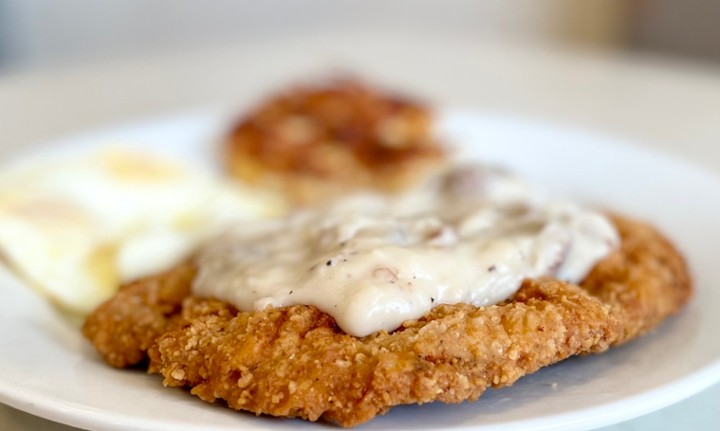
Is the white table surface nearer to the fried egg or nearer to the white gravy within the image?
the fried egg

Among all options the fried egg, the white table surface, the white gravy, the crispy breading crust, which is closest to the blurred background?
the white table surface

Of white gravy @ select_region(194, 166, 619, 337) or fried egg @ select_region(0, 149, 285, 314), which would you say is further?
fried egg @ select_region(0, 149, 285, 314)

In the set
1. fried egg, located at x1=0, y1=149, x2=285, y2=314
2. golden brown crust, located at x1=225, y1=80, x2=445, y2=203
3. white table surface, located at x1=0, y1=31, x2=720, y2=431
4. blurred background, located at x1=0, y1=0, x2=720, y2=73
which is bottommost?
blurred background, located at x1=0, y1=0, x2=720, y2=73

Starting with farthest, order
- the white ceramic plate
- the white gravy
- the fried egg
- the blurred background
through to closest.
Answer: the blurred background → the fried egg → the white gravy → the white ceramic plate

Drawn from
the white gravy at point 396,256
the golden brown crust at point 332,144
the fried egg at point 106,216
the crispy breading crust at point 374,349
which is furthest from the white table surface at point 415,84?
the crispy breading crust at point 374,349

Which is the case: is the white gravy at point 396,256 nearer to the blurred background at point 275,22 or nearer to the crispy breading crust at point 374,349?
the crispy breading crust at point 374,349

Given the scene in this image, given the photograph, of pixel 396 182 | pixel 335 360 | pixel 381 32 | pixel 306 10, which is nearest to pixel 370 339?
pixel 335 360

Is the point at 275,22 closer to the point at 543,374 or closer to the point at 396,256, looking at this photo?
the point at 396,256
